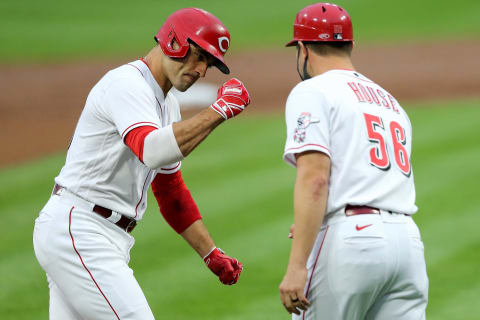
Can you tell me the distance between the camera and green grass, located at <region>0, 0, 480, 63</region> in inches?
870

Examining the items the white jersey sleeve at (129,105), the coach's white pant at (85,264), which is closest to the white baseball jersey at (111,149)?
the white jersey sleeve at (129,105)

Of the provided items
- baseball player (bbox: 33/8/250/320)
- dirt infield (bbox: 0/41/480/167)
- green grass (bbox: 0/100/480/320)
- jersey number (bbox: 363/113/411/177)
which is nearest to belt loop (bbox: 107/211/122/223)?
baseball player (bbox: 33/8/250/320)

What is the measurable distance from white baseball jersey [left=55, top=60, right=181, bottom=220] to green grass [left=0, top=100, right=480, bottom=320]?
8.24 ft

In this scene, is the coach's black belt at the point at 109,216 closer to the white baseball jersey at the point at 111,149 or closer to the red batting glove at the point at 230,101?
the white baseball jersey at the point at 111,149

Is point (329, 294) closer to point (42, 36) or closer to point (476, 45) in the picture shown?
point (476, 45)

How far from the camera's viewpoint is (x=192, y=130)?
13.1ft

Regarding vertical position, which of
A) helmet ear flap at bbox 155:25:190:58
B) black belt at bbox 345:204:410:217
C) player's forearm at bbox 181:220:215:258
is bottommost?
Result: player's forearm at bbox 181:220:215:258

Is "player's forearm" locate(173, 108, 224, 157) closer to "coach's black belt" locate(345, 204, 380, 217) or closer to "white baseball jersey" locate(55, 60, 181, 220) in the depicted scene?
"white baseball jersey" locate(55, 60, 181, 220)

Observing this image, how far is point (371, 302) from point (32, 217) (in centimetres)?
622

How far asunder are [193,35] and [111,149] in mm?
746

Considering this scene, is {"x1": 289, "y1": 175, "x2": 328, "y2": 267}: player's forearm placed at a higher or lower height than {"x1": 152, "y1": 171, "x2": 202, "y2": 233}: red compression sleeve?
higher

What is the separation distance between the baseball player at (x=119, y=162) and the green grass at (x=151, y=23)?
17.2 m

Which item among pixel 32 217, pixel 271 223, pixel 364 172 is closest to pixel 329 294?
pixel 364 172

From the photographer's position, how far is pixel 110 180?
4.23 meters
